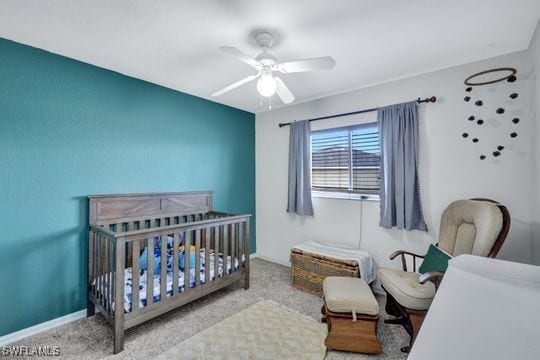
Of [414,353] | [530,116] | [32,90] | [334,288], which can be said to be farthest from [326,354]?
[32,90]

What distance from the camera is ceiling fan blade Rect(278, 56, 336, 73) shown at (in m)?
1.67

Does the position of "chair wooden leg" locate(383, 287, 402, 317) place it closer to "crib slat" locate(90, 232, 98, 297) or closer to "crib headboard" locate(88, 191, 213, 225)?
"crib headboard" locate(88, 191, 213, 225)

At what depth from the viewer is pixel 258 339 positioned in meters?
2.00

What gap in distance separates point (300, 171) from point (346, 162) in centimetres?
63

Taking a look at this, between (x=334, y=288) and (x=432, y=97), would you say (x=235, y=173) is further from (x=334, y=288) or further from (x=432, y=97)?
(x=432, y=97)

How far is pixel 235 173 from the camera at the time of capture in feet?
12.7

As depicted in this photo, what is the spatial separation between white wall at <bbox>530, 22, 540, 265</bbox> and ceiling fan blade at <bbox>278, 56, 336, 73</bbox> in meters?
1.56

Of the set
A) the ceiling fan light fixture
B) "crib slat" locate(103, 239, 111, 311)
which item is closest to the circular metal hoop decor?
the ceiling fan light fixture

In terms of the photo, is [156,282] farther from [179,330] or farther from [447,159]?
[447,159]

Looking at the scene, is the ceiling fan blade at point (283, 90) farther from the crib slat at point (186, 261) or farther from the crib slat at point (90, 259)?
the crib slat at point (90, 259)

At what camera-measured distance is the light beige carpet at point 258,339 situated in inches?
72.0

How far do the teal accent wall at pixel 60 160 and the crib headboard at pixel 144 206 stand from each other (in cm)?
8

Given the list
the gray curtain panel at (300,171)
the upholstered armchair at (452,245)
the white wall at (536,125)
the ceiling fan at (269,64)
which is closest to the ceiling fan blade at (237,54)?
the ceiling fan at (269,64)

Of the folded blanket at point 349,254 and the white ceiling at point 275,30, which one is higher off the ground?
the white ceiling at point 275,30
